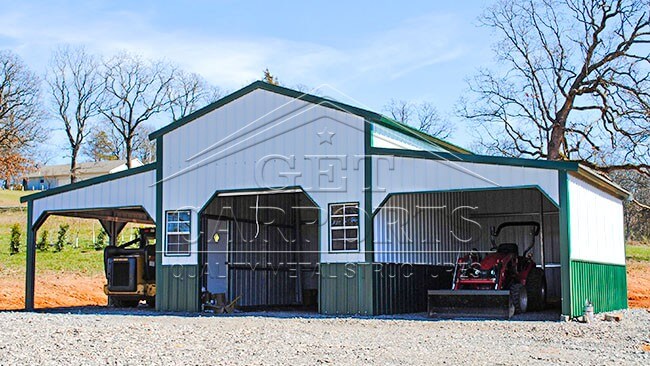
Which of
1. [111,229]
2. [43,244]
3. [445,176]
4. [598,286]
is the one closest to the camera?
[445,176]

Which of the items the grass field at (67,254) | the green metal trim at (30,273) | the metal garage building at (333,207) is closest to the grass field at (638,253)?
the metal garage building at (333,207)

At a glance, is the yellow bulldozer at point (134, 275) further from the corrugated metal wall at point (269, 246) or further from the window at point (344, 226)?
the window at point (344, 226)

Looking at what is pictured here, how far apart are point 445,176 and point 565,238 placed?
8.25ft

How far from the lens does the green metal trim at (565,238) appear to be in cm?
1479

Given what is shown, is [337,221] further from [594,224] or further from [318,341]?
[318,341]

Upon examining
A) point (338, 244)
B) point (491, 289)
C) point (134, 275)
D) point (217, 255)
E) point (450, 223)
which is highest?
point (450, 223)

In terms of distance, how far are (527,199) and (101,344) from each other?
14.2 meters

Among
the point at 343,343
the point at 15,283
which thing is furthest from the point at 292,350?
the point at 15,283

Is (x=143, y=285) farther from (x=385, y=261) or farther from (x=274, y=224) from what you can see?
(x=385, y=261)

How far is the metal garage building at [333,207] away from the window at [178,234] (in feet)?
0.10

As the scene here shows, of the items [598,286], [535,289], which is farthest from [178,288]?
[598,286]

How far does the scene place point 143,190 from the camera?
19094 mm

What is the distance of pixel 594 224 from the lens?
1738cm

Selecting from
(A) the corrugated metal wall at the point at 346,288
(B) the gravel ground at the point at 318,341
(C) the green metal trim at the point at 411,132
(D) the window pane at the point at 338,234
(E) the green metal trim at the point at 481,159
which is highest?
(C) the green metal trim at the point at 411,132
